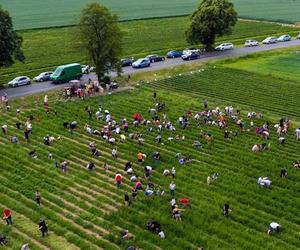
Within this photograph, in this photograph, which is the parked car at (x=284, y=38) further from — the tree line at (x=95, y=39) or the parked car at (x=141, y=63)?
the tree line at (x=95, y=39)

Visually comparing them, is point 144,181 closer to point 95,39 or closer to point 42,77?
point 95,39

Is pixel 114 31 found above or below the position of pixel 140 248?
above

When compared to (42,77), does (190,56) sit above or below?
below

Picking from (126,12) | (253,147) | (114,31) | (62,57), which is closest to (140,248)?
(253,147)

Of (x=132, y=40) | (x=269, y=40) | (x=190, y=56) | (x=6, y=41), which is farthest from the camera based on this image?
(x=132, y=40)

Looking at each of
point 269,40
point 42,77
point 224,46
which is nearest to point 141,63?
point 42,77

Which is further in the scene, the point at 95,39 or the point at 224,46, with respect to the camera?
the point at 224,46

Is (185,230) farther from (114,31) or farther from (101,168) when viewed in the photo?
(114,31)
